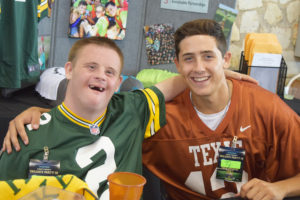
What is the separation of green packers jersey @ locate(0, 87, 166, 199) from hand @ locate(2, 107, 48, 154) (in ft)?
0.06

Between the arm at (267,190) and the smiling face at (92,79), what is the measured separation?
0.50m

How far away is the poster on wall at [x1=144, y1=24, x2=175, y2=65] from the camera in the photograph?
2.44 m

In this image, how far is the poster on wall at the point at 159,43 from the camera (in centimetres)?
244

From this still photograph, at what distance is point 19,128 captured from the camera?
0.98 meters

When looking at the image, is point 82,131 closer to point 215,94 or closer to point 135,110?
point 135,110

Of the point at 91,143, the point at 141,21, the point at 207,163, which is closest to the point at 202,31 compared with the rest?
the point at 207,163

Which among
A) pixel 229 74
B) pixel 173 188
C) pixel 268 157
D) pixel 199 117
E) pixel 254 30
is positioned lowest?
pixel 173 188

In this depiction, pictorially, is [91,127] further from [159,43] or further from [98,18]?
[159,43]

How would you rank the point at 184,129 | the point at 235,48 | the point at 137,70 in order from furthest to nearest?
the point at 235,48
the point at 137,70
the point at 184,129

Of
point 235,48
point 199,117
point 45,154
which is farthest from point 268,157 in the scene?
point 235,48

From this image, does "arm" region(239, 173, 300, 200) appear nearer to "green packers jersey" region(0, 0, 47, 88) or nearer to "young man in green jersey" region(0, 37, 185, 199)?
"young man in green jersey" region(0, 37, 185, 199)

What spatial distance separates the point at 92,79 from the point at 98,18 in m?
1.20

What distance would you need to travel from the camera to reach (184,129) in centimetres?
130

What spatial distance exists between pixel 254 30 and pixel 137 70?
148 centimetres
